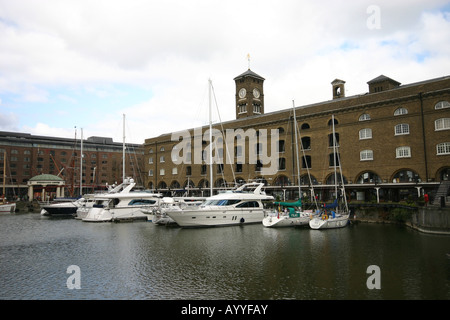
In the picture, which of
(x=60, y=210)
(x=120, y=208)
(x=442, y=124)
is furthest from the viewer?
(x=60, y=210)

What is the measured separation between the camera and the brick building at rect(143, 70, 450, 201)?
35.6 metres

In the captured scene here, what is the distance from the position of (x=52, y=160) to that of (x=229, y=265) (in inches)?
3995

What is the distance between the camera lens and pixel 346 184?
132 feet

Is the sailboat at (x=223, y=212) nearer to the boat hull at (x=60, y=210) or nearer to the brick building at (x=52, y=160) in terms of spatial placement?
the boat hull at (x=60, y=210)

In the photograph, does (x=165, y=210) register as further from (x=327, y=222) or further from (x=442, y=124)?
(x=442, y=124)

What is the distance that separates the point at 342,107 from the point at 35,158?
303ft

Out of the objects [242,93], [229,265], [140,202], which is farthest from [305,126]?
[229,265]

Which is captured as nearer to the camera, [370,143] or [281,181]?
[370,143]

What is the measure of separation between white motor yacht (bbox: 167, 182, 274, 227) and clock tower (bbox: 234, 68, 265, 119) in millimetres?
36144

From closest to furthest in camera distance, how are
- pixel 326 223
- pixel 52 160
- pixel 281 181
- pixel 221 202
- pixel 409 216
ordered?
pixel 326 223 < pixel 409 216 < pixel 221 202 < pixel 281 181 < pixel 52 160

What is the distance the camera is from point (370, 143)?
133 ft

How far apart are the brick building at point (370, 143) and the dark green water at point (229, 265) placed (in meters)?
12.6
